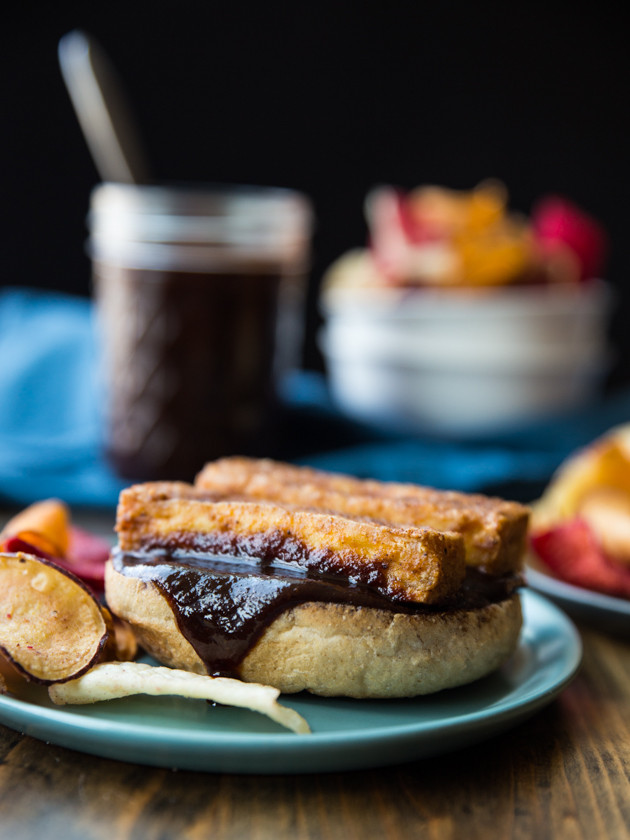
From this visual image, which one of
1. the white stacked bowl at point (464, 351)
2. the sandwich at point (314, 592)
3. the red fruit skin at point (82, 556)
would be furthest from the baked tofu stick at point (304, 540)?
the white stacked bowl at point (464, 351)

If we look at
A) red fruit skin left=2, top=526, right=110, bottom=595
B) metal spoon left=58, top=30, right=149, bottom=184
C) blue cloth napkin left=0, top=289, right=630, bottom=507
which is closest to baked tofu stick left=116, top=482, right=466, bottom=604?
red fruit skin left=2, top=526, right=110, bottom=595

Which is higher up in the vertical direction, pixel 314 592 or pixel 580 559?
pixel 314 592

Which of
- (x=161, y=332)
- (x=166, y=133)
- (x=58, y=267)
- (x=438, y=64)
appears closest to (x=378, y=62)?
(x=438, y=64)

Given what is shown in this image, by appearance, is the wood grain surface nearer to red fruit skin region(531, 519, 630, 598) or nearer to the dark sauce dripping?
the dark sauce dripping

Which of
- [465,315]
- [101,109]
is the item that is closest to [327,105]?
[465,315]

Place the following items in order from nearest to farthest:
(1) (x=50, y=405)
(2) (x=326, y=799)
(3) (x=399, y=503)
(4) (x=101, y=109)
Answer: (2) (x=326, y=799)
(3) (x=399, y=503)
(4) (x=101, y=109)
(1) (x=50, y=405)

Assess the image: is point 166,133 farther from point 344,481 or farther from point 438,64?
point 344,481

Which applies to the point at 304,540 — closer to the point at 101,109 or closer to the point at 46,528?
the point at 46,528
